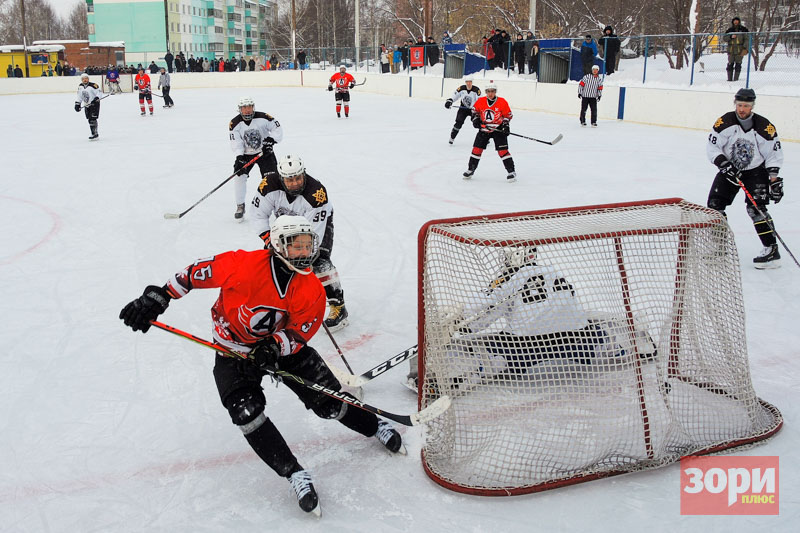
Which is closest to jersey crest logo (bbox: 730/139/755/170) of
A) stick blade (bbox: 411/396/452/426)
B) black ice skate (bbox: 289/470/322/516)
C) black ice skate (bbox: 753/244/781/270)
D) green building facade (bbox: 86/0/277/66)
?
black ice skate (bbox: 753/244/781/270)

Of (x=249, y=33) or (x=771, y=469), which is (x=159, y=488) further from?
(x=249, y=33)

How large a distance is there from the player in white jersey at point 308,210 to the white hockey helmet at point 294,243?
137cm

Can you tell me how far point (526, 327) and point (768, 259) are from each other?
3.20 meters

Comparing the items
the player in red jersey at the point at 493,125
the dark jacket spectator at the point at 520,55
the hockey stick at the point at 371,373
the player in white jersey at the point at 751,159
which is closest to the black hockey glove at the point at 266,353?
the hockey stick at the point at 371,373

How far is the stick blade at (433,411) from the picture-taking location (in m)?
2.61

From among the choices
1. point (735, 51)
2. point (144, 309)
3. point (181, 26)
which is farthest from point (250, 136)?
point (181, 26)

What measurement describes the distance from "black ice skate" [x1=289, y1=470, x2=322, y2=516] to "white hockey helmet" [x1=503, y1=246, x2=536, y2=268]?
1098 mm

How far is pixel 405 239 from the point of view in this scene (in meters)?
6.03

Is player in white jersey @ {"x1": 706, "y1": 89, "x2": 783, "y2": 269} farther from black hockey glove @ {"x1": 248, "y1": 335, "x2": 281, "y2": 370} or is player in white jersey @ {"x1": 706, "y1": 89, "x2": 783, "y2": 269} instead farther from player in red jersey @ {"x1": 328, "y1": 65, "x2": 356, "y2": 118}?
player in red jersey @ {"x1": 328, "y1": 65, "x2": 356, "y2": 118}

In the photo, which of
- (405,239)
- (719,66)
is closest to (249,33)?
(719,66)

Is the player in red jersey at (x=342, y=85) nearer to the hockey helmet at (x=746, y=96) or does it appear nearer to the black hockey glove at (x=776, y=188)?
the hockey helmet at (x=746, y=96)

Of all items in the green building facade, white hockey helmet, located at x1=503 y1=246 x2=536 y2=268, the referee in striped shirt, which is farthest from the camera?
the green building facade

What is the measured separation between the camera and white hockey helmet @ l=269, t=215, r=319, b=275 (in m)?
2.37

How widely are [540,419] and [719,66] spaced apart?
1162cm
